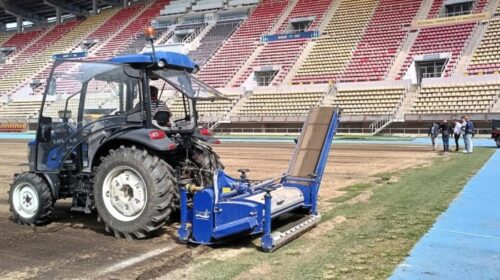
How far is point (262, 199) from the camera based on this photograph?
5.52 metres

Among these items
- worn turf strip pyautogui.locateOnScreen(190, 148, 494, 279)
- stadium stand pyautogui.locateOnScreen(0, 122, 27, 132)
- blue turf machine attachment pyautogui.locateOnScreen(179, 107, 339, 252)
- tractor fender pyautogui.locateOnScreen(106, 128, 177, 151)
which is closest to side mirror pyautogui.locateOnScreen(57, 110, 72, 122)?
tractor fender pyautogui.locateOnScreen(106, 128, 177, 151)

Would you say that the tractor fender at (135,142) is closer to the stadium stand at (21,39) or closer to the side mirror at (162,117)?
the side mirror at (162,117)

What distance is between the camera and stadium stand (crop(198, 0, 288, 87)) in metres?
40.9

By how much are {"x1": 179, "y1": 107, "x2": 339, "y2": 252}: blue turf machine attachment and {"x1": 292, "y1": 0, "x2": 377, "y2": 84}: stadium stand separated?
29.1 meters

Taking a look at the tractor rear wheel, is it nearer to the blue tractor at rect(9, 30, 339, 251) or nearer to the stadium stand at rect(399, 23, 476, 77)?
the blue tractor at rect(9, 30, 339, 251)

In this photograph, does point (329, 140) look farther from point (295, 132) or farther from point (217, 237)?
point (295, 132)

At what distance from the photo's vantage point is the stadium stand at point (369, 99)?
31.7m

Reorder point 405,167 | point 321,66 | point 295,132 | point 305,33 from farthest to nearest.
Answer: point 305,33, point 321,66, point 295,132, point 405,167

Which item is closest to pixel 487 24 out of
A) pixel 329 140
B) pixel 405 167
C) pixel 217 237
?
pixel 405 167

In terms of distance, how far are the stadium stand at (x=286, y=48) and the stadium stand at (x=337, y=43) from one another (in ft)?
4.18

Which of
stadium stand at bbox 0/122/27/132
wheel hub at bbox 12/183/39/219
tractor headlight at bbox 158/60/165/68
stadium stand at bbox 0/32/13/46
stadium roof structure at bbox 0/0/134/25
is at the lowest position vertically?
wheel hub at bbox 12/183/39/219

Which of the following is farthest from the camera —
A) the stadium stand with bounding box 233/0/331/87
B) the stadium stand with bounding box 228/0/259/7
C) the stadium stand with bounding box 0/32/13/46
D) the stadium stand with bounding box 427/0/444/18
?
the stadium stand with bounding box 0/32/13/46

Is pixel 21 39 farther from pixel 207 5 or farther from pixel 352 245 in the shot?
pixel 352 245

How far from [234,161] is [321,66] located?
2269 centimetres
